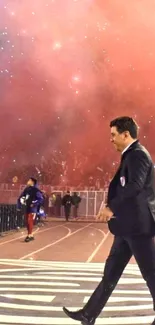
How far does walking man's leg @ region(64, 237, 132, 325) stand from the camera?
160 inches

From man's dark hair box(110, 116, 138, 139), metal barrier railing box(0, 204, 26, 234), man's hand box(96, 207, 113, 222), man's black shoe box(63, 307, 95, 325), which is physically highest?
man's dark hair box(110, 116, 138, 139)

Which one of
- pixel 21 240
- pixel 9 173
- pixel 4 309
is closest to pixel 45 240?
pixel 21 240

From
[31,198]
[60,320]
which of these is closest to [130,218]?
[60,320]

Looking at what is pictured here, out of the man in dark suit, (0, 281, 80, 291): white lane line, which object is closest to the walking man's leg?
the man in dark suit

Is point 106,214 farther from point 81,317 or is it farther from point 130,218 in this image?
point 81,317

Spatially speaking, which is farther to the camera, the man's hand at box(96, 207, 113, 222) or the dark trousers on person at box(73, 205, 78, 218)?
the dark trousers on person at box(73, 205, 78, 218)

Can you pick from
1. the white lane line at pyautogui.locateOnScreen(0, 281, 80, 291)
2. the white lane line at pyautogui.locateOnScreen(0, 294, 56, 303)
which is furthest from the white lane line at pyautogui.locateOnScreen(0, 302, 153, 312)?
the white lane line at pyautogui.locateOnScreen(0, 281, 80, 291)

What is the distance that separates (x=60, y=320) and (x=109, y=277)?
652 millimetres

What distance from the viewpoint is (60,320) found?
448 cm

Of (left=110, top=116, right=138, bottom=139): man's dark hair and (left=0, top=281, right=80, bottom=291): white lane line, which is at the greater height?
(left=110, top=116, right=138, bottom=139): man's dark hair

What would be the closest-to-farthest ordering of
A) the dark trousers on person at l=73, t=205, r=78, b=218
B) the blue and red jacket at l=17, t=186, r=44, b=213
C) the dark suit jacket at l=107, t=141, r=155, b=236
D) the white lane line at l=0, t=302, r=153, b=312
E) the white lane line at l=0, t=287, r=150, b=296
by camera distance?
the dark suit jacket at l=107, t=141, r=155, b=236 < the white lane line at l=0, t=302, r=153, b=312 < the white lane line at l=0, t=287, r=150, b=296 < the blue and red jacket at l=17, t=186, r=44, b=213 < the dark trousers on person at l=73, t=205, r=78, b=218

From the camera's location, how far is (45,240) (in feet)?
40.8

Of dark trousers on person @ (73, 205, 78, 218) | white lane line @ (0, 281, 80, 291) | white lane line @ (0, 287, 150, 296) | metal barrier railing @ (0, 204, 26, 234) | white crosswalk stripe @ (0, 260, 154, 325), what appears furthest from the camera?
dark trousers on person @ (73, 205, 78, 218)

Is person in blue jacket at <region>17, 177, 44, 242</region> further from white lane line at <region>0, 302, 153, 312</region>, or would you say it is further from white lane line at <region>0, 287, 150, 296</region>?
white lane line at <region>0, 302, 153, 312</region>
